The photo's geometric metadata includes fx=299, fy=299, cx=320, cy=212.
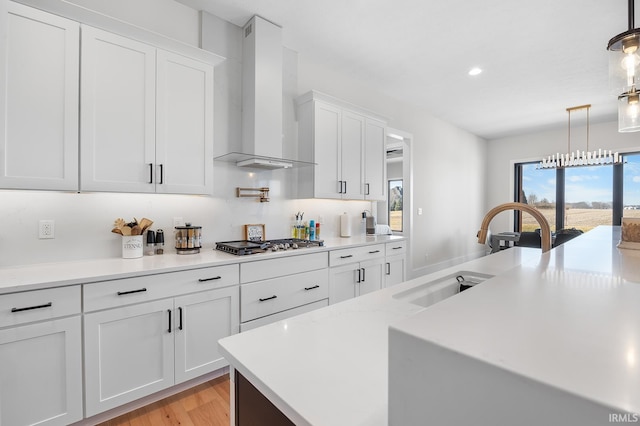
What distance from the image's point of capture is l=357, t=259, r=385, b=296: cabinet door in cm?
320

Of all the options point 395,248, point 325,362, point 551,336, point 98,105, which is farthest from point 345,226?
point 551,336

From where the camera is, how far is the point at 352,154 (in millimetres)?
3529

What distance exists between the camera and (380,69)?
3705mm

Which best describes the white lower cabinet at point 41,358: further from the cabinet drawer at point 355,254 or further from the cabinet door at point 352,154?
the cabinet door at point 352,154

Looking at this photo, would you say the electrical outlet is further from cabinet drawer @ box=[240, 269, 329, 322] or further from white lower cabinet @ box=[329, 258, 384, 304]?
white lower cabinet @ box=[329, 258, 384, 304]

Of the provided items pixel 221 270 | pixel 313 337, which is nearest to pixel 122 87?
pixel 221 270

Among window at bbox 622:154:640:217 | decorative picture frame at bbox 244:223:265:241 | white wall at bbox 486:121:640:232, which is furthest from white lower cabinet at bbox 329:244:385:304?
window at bbox 622:154:640:217

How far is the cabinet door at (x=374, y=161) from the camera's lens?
12.2ft

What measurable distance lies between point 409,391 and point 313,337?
0.50 meters

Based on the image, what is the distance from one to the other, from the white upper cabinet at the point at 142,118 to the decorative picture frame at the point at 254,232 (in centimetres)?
63

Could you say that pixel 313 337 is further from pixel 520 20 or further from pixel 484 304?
pixel 520 20

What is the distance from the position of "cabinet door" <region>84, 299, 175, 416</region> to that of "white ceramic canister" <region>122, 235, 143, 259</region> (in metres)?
0.52

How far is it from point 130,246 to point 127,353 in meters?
0.74

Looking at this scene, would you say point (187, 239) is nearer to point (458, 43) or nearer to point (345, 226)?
point (345, 226)
